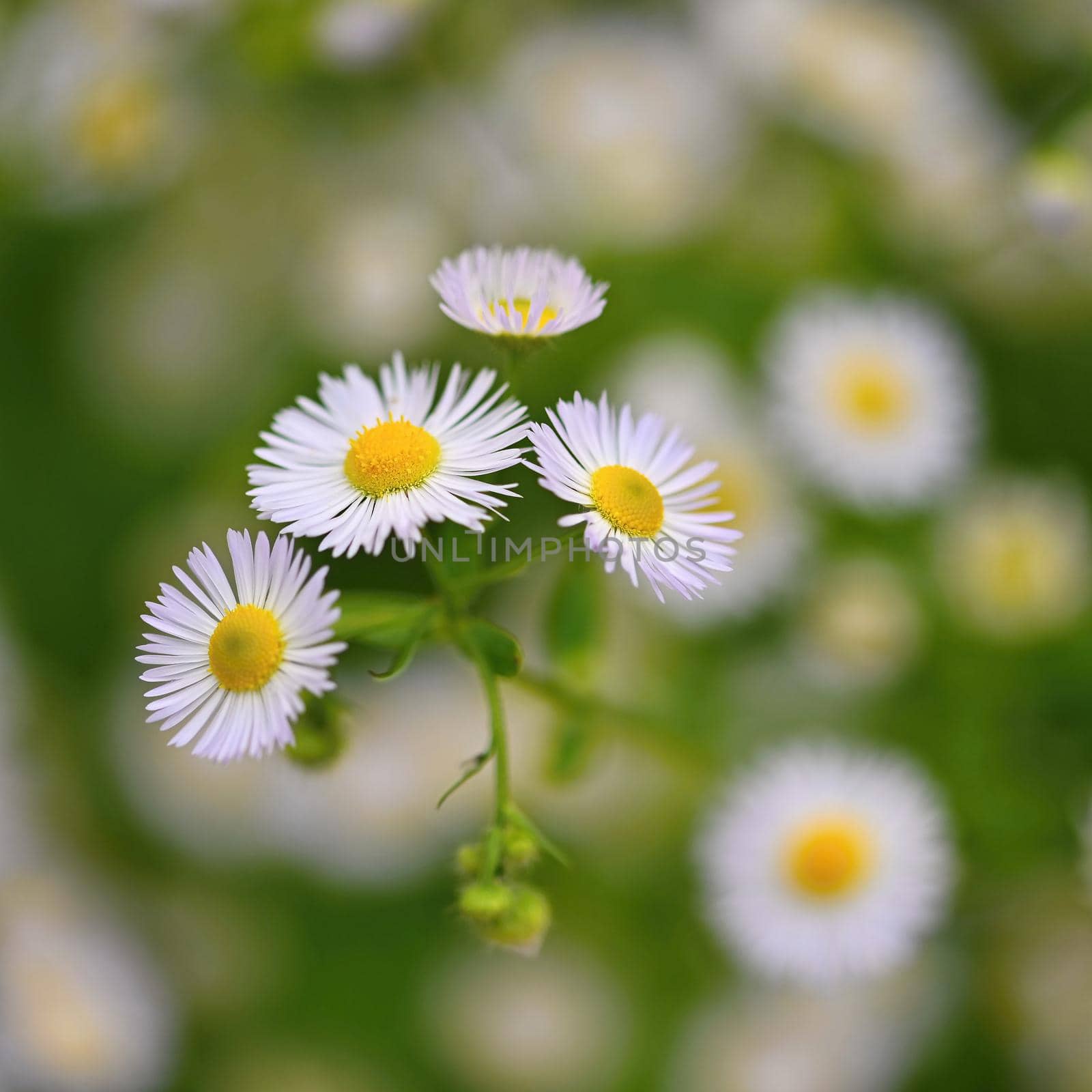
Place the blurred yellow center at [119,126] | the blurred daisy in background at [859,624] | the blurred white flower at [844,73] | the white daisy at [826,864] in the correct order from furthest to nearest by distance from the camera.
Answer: the blurred white flower at [844,73]
the blurred yellow center at [119,126]
the blurred daisy in background at [859,624]
the white daisy at [826,864]

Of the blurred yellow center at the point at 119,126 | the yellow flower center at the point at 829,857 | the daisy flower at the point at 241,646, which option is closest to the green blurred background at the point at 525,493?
the blurred yellow center at the point at 119,126

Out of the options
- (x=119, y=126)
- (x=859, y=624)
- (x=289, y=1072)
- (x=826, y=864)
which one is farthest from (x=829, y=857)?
(x=119, y=126)

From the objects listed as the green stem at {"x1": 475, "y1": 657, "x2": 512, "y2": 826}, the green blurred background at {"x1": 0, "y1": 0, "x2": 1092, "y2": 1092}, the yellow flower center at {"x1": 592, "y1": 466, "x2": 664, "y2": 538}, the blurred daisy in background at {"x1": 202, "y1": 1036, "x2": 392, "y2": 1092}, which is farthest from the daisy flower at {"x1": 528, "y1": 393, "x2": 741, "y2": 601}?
the blurred daisy in background at {"x1": 202, "y1": 1036, "x2": 392, "y2": 1092}

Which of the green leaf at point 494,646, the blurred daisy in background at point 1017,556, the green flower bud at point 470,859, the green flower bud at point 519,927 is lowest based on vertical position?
the green flower bud at point 519,927

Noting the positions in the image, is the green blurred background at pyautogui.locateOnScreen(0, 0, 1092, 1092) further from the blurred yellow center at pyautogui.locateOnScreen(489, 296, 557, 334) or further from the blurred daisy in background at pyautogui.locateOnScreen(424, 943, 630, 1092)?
the blurred yellow center at pyautogui.locateOnScreen(489, 296, 557, 334)

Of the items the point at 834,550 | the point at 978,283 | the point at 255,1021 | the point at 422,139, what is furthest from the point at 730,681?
the point at 422,139

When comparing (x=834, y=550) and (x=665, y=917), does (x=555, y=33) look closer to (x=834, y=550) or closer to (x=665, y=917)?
(x=834, y=550)

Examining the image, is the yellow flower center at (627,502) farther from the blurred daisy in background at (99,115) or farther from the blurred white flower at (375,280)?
the blurred daisy in background at (99,115)
